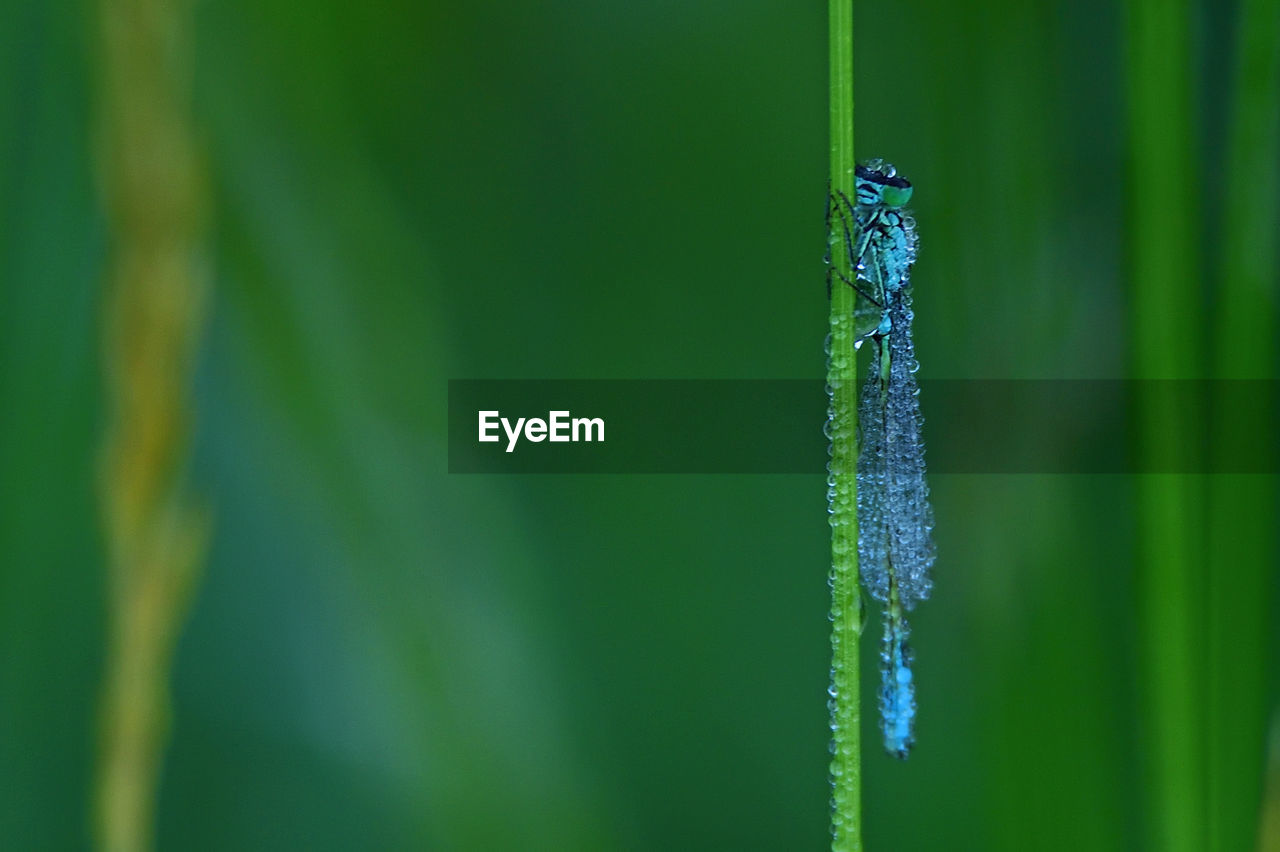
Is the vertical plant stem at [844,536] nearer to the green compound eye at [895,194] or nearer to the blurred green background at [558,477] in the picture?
the green compound eye at [895,194]

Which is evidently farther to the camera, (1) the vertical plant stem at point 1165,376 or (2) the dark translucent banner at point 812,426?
(2) the dark translucent banner at point 812,426

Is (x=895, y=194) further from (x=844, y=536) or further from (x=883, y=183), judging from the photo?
(x=844, y=536)

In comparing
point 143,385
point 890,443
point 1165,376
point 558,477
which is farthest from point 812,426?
point 143,385

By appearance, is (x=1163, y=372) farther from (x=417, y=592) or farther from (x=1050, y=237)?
(x=417, y=592)

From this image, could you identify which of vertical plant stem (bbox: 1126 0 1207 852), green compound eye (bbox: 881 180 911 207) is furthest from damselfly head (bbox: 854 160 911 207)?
vertical plant stem (bbox: 1126 0 1207 852)

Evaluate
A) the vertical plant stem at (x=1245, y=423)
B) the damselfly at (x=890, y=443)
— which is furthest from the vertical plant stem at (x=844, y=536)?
the vertical plant stem at (x=1245, y=423)

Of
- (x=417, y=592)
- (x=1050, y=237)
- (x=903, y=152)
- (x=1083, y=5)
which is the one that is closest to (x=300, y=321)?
(x=417, y=592)

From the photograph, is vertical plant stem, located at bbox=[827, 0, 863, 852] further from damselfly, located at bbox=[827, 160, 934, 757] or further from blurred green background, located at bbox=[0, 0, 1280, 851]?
blurred green background, located at bbox=[0, 0, 1280, 851]
